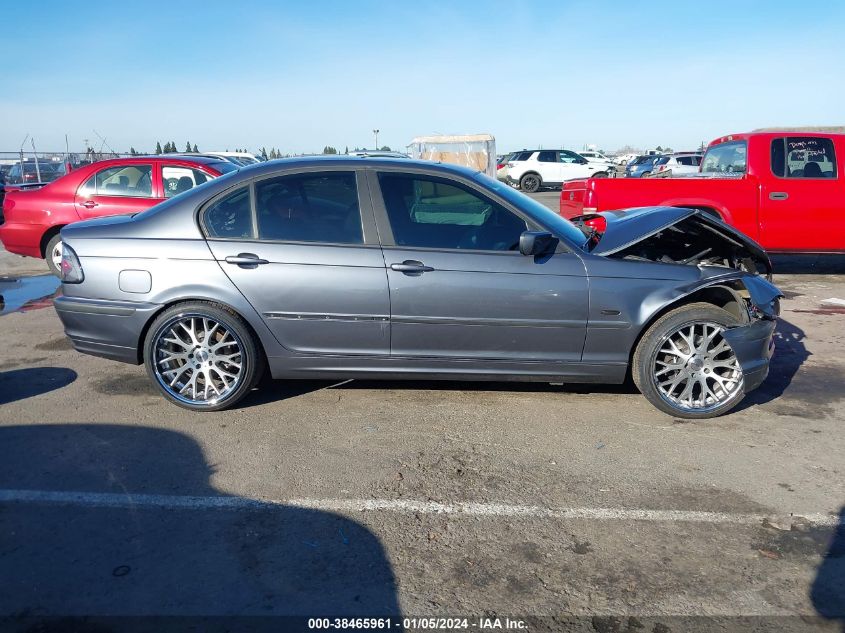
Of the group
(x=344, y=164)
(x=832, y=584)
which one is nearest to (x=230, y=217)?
(x=344, y=164)

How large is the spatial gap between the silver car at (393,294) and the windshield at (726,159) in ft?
15.4

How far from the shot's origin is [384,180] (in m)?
4.39

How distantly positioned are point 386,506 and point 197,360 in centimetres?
185

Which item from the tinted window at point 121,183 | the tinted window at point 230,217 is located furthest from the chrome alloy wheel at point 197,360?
the tinted window at point 121,183

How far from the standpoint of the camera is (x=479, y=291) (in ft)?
13.7

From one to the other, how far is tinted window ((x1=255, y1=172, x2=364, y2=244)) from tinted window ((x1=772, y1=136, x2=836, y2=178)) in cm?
633

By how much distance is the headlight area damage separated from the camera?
429 cm

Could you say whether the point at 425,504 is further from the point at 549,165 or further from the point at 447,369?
the point at 549,165

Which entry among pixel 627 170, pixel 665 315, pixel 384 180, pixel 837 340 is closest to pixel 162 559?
pixel 384 180

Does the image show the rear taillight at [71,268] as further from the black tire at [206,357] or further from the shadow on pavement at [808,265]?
the shadow on pavement at [808,265]

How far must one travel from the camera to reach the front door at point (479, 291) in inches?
165

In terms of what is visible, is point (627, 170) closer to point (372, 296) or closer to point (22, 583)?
point (372, 296)

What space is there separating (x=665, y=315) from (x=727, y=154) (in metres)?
5.61

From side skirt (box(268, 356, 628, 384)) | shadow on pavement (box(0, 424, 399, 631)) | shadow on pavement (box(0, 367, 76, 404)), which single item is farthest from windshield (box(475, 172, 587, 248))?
shadow on pavement (box(0, 367, 76, 404))
